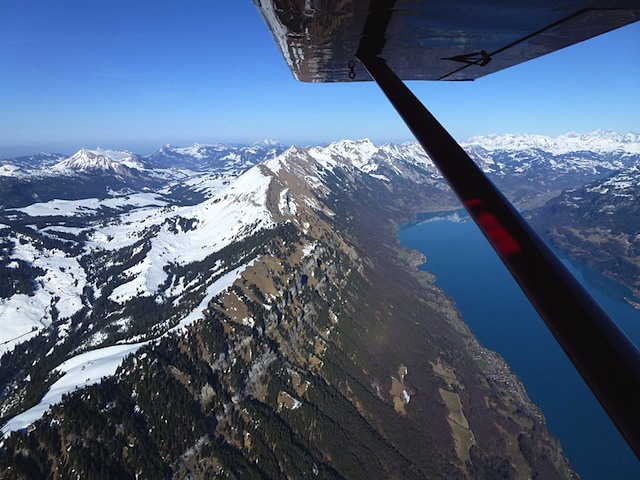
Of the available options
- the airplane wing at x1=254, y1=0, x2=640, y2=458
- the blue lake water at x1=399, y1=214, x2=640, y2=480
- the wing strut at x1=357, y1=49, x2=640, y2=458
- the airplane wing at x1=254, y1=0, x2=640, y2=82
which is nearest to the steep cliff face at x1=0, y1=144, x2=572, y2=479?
the blue lake water at x1=399, y1=214, x2=640, y2=480

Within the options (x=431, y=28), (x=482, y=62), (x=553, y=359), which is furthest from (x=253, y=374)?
(x=431, y=28)

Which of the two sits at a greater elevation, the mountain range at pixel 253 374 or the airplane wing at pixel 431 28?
the airplane wing at pixel 431 28

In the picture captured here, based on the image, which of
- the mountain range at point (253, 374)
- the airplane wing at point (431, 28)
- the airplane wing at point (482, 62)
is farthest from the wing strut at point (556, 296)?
the mountain range at point (253, 374)

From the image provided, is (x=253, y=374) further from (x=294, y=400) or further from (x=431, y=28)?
(x=431, y=28)

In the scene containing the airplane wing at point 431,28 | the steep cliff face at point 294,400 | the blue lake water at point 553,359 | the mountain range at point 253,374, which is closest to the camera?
the airplane wing at point 431,28

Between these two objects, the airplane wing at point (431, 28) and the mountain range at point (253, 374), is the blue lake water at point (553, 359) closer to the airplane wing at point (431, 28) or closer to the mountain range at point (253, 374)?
the mountain range at point (253, 374)
